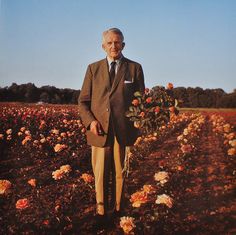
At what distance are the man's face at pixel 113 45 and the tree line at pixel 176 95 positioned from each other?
595 millimetres

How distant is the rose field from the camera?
8.23ft

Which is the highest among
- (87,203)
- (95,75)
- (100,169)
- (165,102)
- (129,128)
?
(95,75)

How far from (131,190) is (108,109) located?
1.22 m

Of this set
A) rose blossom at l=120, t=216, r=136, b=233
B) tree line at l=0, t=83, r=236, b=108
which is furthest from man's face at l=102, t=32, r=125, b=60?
rose blossom at l=120, t=216, r=136, b=233

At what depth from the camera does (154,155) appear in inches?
205

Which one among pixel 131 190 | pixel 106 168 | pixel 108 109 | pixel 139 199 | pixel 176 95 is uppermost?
pixel 176 95

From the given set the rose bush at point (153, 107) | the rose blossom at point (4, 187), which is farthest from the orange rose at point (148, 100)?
the rose blossom at point (4, 187)

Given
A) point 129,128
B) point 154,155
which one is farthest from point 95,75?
point 154,155

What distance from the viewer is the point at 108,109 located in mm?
2484

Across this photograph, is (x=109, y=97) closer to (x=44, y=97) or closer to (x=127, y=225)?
(x=127, y=225)

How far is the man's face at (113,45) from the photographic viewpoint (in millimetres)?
2398

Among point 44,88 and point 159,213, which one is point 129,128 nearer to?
point 159,213

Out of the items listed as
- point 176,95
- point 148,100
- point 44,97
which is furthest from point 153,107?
point 44,97

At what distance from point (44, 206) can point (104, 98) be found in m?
1.09
